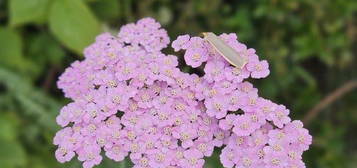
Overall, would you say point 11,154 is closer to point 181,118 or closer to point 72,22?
point 72,22

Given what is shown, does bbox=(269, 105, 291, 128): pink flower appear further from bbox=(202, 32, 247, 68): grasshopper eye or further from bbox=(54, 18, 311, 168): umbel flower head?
bbox=(202, 32, 247, 68): grasshopper eye

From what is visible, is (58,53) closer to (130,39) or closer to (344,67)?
(130,39)

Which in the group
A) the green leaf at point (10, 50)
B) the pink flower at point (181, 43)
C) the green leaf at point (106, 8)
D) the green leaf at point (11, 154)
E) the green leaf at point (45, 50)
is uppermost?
the green leaf at point (106, 8)

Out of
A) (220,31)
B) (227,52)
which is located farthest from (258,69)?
(220,31)

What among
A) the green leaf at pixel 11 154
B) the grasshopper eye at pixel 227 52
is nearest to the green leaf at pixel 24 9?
the green leaf at pixel 11 154

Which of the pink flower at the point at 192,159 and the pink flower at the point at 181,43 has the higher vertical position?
the pink flower at the point at 181,43

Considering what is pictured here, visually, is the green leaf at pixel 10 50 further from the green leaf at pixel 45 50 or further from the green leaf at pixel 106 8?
the green leaf at pixel 106 8

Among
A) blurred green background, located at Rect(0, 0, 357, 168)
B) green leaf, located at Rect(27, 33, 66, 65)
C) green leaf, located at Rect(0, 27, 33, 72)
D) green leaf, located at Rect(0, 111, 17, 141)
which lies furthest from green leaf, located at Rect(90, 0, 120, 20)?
green leaf, located at Rect(0, 111, 17, 141)
